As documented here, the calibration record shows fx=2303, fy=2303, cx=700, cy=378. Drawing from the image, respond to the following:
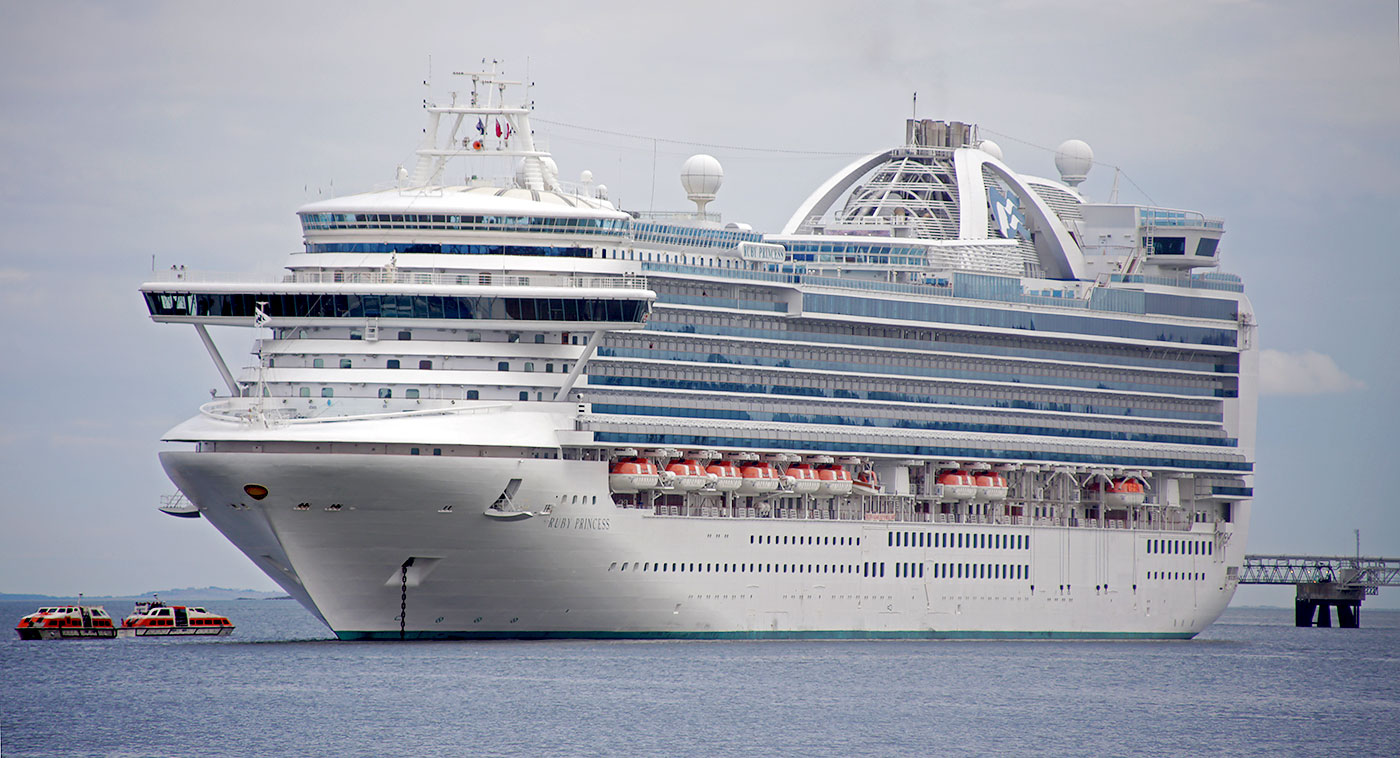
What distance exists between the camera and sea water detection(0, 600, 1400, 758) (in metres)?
51.2

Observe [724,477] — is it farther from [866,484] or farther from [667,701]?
[667,701]

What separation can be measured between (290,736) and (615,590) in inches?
720

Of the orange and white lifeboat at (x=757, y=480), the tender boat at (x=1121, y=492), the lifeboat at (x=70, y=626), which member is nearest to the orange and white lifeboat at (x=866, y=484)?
the orange and white lifeboat at (x=757, y=480)

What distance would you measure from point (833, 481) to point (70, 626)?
30630 millimetres

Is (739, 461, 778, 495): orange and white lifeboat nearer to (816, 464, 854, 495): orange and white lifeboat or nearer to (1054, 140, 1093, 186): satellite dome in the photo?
(816, 464, 854, 495): orange and white lifeboat

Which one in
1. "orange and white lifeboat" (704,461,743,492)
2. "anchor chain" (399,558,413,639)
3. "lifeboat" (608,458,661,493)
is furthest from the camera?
"orange and white lifeboat" (704,461,743,492)

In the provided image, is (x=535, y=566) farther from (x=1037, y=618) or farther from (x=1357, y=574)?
(x=1357, y=574)

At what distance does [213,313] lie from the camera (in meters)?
66.4

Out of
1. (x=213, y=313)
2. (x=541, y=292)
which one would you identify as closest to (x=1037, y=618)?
(x=541, y=292)

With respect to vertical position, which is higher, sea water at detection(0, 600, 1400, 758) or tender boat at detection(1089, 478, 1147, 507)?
tender boat at detection(1089, 478, 1147, 507)

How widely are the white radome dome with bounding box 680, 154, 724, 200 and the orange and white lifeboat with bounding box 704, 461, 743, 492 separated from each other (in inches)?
449

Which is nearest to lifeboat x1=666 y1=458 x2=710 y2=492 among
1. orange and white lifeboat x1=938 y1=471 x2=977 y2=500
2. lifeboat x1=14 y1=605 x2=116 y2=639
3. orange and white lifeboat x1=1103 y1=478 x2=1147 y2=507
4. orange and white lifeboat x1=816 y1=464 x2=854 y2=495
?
orange and white lifeboat x1=816 y1=464 x2=854 y2=495

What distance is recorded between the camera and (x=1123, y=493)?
3344 inches

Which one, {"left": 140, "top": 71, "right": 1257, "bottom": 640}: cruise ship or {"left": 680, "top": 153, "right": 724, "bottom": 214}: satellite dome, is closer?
{"left": 140, "top": 71, "right": 1257, "bottom": 640}: cruise ship
